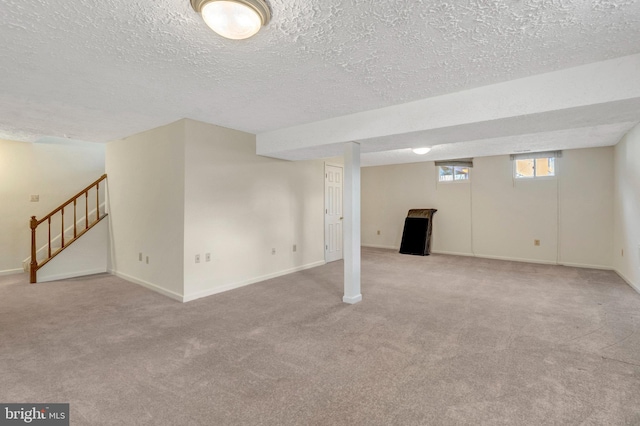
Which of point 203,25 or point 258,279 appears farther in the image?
point 258,279

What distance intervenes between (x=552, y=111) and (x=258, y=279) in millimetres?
4164

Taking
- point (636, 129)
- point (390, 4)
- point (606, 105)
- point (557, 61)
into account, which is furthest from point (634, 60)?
point (636, 129)

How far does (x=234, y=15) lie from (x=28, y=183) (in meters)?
6.19

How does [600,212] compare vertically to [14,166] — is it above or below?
below

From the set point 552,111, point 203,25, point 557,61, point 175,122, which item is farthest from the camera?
point 175,122

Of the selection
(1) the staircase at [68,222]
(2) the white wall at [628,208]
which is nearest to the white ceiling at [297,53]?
(2) the white wall at [628,208]

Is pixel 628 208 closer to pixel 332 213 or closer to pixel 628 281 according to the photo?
pixel 628 281

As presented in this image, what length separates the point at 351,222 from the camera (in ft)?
12.5

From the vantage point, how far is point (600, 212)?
5570 mm

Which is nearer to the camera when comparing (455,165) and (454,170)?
(455,165)

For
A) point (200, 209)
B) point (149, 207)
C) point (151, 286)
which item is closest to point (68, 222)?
point (149, 207)

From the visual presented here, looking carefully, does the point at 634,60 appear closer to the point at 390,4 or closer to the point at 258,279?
the point at 390,4
